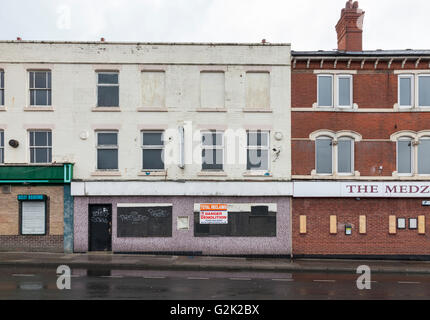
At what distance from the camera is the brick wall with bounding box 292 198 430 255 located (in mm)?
19922

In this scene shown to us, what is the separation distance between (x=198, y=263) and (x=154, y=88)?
870 cm

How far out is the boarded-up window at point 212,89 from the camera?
66.6 ft

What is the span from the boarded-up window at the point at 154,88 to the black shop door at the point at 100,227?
5.61m

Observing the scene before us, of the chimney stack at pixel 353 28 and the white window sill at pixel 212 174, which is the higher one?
the chimney stack at pixel 353 28

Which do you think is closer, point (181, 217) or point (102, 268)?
point (102, 268)

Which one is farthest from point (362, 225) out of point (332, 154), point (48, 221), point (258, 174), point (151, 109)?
point (48, 221)

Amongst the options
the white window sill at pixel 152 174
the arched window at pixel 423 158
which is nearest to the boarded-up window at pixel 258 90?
the white window sill at pixel 152 174

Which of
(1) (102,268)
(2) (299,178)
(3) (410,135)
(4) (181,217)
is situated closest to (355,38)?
(3) (410,135)

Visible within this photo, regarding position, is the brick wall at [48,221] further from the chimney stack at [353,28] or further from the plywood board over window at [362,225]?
the chimney stack at [353,28]

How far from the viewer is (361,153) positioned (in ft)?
66.1

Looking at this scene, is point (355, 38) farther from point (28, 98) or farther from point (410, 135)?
point (28, 98)

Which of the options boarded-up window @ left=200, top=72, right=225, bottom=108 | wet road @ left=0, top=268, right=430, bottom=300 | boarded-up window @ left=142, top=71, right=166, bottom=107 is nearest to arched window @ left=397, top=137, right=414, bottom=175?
wet road @ left=0, top=268, right=430, bottom=300

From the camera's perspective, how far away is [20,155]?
65.1 ft
